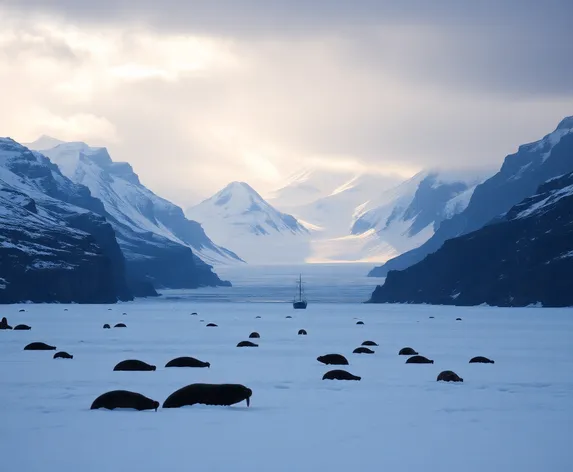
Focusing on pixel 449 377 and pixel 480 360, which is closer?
pixel 449 377

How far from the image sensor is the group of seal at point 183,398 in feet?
137

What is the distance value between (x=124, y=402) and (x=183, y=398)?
2532mm

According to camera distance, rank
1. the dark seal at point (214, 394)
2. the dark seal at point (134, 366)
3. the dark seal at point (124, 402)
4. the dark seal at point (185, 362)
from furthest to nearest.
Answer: the dark seal at point (185, 362)
the dark seal at point (134, 366)
the dark seal at point (214, 394)
the dark seal at point (124, 402)

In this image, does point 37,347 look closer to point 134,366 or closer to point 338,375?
point 134,366

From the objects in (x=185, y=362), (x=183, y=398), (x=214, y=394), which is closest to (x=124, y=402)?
(x=183, y=398)

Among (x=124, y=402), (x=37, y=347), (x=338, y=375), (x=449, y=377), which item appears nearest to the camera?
(x=124, y=402)

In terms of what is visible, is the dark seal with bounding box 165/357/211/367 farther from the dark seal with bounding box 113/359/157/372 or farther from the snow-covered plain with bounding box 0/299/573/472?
the dark seal with bounding box 113/359/157/372

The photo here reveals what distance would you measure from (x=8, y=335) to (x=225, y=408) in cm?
6206

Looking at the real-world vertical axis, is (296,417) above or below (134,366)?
below

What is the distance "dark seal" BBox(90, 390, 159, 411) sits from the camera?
41812 mm

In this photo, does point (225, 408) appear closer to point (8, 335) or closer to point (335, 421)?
point (335, 421)

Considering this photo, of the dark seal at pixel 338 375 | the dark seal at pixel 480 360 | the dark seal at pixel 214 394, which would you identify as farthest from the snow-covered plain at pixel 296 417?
the dark seal at pixel 480 360

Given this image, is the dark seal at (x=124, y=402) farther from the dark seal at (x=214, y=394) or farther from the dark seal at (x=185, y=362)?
the dark seal at (x=185, y=362)

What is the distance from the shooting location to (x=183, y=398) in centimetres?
4312
